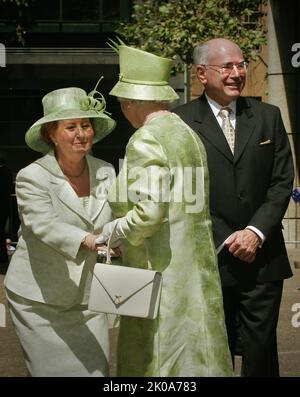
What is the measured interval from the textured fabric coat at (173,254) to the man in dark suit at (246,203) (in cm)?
87

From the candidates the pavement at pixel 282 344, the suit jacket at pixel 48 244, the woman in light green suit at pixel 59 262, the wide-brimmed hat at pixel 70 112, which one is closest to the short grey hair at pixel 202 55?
the wide-brimmed hat at pixel 70 112

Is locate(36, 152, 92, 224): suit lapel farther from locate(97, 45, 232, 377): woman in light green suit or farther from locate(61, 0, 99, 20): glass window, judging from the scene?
locate(61, 0, 99, 20): glass window

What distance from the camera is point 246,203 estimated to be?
664cm

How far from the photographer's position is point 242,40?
19.3 m

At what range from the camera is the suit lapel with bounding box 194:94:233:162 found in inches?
263

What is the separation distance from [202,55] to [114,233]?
1518 millimetres

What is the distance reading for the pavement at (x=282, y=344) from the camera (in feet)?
29.6

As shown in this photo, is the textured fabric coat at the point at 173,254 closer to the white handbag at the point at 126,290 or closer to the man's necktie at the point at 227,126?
the white handbag at the point at 126,290

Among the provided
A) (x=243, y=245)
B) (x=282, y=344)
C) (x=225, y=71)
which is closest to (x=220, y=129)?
(x=225, y=71)

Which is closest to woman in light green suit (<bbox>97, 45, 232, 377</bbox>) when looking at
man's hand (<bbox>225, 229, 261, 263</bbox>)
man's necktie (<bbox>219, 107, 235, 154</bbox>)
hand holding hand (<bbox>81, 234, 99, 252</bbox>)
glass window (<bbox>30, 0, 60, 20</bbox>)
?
hand holding hand (<bbox>81, 234, 99, 252</bbox>)

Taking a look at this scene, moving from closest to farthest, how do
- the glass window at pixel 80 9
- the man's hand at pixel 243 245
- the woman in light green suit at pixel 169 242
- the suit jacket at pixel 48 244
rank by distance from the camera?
the woman in light green suit at pixel 169 242, the suit jacket at pixel 48 244, the man's hand at pixel 243 245, the glass window at pixel 80 9

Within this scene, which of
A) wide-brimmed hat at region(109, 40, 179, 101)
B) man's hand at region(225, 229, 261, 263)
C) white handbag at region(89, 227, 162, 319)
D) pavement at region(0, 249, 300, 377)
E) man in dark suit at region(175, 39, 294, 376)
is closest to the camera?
white handbag at region(89, 227, 162, 319)

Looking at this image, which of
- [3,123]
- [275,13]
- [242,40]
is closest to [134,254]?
[242,40]

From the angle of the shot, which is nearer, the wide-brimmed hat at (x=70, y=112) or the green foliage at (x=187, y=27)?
the wide-brimmed hat at (x=70, y=112)
